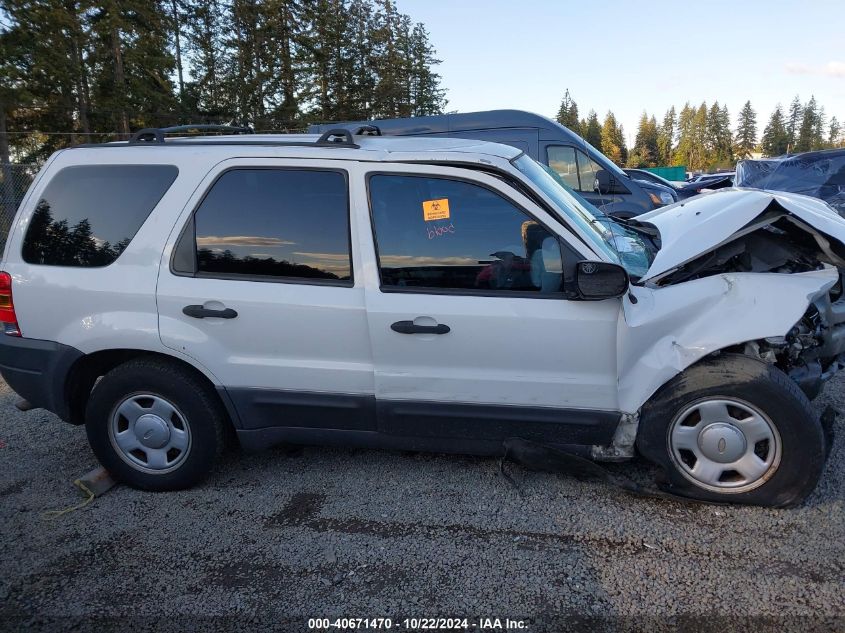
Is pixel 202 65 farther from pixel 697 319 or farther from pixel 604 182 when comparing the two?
→ pixel 697 319

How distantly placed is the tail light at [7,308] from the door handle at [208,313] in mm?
1091

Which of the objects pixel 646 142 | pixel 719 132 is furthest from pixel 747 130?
pixel 646 142

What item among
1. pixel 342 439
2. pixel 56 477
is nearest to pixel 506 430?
pixel 342 439

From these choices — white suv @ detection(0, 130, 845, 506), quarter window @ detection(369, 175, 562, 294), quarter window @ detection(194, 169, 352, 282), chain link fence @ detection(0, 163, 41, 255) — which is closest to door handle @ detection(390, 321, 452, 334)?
white suv @ detection(0, 130, 845, 506)

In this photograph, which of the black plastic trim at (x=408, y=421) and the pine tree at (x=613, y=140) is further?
the pine tree at (x=613, y=140)

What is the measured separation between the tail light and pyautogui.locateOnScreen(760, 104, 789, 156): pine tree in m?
113

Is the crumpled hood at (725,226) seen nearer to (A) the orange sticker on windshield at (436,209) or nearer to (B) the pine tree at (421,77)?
(A) the orange sticker on windshield at (436,209)

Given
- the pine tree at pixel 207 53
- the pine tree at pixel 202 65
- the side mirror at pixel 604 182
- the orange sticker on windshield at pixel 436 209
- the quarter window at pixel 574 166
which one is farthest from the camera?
the pine tree at pixel 207 53

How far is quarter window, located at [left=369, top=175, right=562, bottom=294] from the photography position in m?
2.96

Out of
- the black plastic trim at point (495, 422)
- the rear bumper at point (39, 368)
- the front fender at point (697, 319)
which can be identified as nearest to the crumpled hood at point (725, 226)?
the front fender at point (697, 319)

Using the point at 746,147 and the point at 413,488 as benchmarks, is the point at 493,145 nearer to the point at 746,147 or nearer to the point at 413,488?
the point at 413,488

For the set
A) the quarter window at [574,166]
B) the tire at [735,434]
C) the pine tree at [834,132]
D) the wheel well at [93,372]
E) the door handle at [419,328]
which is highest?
the pine tree at [834,132]

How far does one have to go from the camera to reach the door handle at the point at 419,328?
297cm

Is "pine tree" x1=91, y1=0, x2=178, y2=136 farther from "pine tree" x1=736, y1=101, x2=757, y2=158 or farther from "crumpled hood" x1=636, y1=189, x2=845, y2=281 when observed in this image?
"pine tree" x1=736, y1=101, x2=757, y2=158
